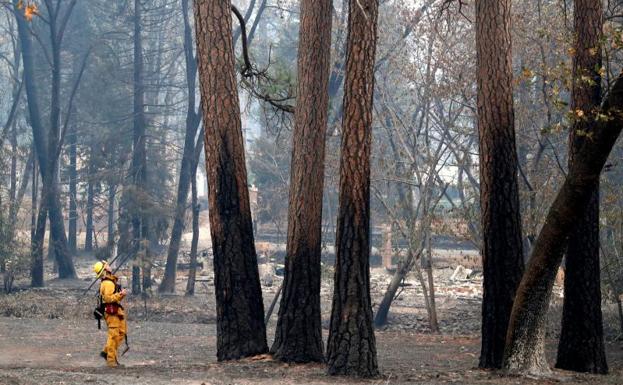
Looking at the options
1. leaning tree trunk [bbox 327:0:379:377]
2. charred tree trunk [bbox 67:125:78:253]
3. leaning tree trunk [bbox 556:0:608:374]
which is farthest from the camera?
charred tree trunk [bbox 67:125:78:253]

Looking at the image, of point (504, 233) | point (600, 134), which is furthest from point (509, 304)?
point (600, 134)

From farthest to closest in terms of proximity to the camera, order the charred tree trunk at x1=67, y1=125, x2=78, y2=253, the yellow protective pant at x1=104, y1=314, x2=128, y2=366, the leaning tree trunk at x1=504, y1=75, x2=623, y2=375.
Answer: the charred tree trunk at x1=67, y1=125, x2=78, y2=253, the yellow protective pant at x1=104, y1=314, x2=128, y2=366, the leaning tree trunk at x1=504, y1=75, x2=623, y2=375

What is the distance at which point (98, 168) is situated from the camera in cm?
4528

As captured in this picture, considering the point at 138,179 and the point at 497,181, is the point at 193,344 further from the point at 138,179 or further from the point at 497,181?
the point at 138,179

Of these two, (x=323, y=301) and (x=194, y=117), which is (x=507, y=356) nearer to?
(x=323, y=301)

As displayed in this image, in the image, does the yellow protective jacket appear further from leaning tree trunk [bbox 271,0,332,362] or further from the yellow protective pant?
leaning tree trunk [bbox 271,0,332,362]

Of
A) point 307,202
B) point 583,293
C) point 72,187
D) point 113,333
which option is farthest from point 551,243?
point 72,187

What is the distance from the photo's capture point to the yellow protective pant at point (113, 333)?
1439cm

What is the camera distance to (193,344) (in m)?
21.4

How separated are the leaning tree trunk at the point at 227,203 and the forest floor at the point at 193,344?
0.49 m

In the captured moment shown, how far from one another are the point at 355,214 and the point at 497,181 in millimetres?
2193

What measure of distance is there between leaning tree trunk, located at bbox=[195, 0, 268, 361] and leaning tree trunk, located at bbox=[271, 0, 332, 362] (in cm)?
50

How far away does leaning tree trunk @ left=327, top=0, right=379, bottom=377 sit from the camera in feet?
41.5

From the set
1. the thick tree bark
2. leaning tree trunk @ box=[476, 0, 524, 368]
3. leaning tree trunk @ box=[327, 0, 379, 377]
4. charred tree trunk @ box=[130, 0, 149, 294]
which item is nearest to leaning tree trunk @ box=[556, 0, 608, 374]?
leaning tree trunk @ box=[476, 0, 524, 368]
